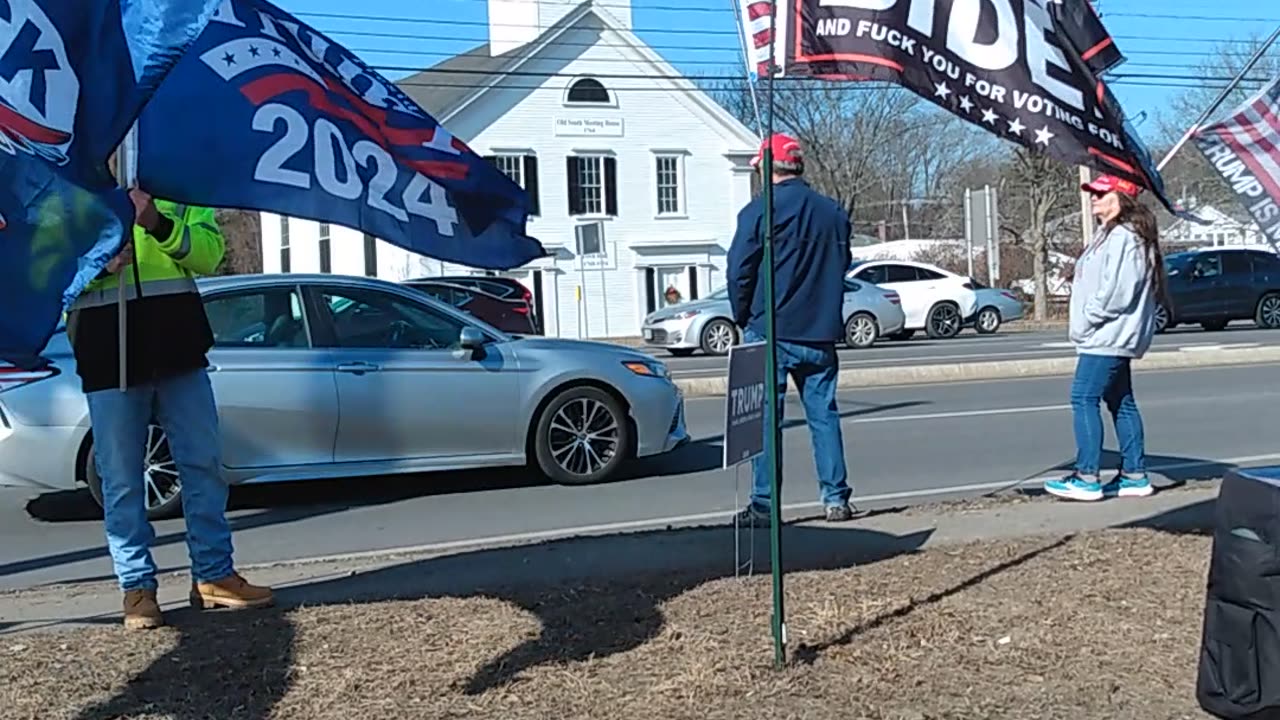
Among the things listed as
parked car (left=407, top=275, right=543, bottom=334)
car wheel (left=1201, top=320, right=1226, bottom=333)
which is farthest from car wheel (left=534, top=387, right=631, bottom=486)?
car wheel (left=1201, top=320, right=1226, bottom=333)

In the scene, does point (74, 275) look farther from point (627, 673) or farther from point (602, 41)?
point (602, 41)

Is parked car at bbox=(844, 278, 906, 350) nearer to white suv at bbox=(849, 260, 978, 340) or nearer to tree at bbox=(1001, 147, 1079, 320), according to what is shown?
white suv at bbox=(849, 260, 978, 340)

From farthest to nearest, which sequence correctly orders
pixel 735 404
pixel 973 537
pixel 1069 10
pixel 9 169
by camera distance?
pixel 973 537, pixel 1069 10, pixel 735 404, pixel 9 169

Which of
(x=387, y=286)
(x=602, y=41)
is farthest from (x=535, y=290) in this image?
(x=387, y=286)

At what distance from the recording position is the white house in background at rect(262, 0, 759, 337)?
38.6m

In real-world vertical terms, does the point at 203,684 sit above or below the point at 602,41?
below

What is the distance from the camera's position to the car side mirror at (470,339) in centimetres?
867

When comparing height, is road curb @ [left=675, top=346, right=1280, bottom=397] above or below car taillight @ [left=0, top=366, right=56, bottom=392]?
below

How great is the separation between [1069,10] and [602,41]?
36.1 metres

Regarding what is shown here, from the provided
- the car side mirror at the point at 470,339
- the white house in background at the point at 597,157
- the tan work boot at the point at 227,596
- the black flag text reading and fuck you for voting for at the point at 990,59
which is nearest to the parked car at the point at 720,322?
the white house in background at the point at 597,157

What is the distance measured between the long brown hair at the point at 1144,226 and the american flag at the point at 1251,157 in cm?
123

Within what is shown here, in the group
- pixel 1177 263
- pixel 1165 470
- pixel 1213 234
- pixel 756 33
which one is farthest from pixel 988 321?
pixel 1213 234

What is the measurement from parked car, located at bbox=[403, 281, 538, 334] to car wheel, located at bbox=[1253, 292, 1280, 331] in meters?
17.0

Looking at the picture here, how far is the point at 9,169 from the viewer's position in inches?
117
